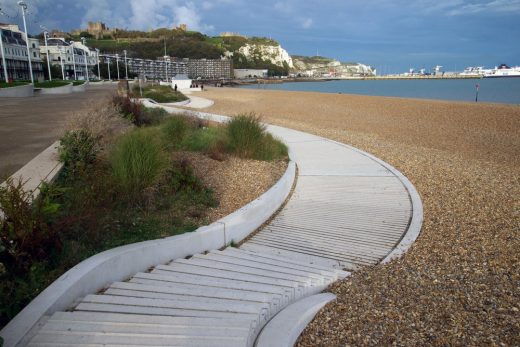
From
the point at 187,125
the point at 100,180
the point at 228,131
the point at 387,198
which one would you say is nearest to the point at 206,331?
the point at 100,180

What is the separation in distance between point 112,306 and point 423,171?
25.7 feet

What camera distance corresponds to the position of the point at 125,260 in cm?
371

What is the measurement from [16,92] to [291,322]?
32.3 meters

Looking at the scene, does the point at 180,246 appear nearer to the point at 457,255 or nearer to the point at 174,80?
the point at 457,255

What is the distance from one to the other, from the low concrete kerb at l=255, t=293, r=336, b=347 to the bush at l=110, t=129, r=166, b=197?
2.82m

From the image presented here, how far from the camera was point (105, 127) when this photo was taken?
7.74 meters

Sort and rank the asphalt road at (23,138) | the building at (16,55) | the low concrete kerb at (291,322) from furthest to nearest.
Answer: the building at (16,55) < the asphalt road at (23,138) < the low concrete kerb at (291,322)

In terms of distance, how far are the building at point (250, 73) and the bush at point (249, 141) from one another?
160m

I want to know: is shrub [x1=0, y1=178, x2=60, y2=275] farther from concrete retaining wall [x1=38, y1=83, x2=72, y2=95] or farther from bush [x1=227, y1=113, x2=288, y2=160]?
concrete retaining wall [x1=38, y1=83, x2=72, y2=95]

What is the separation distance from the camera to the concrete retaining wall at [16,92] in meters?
28.2

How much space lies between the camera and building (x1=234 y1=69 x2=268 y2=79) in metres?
167

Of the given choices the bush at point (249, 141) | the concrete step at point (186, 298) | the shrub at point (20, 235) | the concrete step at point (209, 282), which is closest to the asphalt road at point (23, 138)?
the shrub at point (20, 235)

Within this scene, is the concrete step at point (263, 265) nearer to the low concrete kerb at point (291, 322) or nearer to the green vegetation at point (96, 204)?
the low concrete kerb at point (291, 322)

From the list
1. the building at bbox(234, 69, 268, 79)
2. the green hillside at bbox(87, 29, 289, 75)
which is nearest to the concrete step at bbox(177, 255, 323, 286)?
the green hillside at bbox(87, 29, 289, 75)
